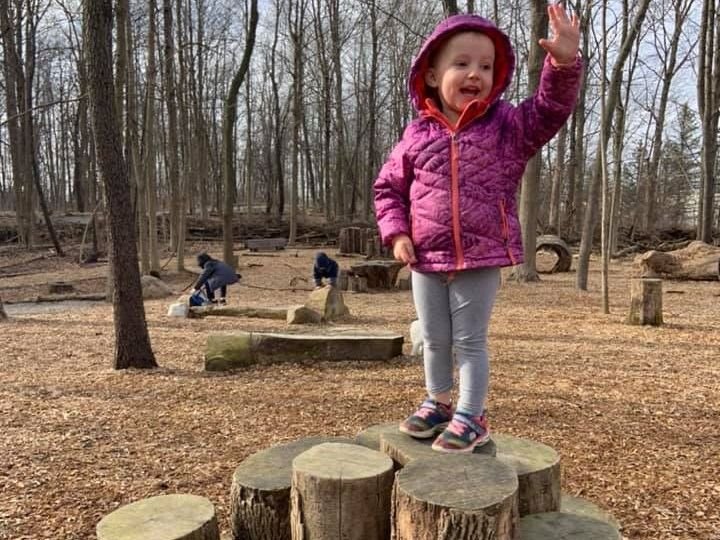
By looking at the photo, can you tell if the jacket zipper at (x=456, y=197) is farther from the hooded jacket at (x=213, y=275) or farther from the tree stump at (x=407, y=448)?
the hooded jacket at (x=213, y=275)

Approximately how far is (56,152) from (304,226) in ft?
67.4

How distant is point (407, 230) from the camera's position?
8.05 feet

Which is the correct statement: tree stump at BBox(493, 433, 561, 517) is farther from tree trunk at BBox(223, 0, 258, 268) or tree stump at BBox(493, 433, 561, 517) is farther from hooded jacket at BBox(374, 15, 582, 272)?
tree trunk at BBox(223, 0, 258, 268)

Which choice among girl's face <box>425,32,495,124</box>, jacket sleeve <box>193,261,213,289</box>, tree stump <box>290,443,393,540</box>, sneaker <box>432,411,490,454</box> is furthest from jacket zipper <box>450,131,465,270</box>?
jacket sleeve <box>193,261,213,289</box>

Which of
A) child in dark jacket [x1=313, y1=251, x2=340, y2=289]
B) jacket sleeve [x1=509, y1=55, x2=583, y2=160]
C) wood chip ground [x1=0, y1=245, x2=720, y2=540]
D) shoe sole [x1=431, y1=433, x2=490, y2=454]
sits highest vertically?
jacket sleeve [x1=509, y1=55, x2=583, y2=160]

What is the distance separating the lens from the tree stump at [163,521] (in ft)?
6.61

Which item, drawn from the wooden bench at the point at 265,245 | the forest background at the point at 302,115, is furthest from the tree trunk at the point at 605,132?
the wooden bench at the point at 265,245

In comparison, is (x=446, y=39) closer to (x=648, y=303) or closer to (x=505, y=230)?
(x=505, y=230)

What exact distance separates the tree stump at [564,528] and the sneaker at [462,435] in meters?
0.32

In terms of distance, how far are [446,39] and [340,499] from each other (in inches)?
67.6

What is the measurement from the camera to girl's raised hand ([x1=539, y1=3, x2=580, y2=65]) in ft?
7.09

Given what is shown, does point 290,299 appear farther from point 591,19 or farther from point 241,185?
point 241,185

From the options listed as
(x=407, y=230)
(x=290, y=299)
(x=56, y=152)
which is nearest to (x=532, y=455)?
(x=407, y=230)

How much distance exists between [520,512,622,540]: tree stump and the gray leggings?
428 millimetres
